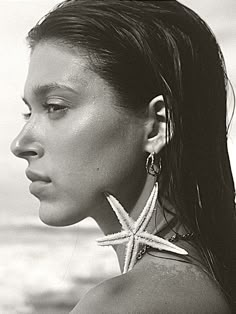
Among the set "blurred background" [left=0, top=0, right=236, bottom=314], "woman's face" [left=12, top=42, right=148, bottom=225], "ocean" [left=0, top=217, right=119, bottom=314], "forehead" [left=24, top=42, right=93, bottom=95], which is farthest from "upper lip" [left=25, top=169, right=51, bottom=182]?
"ocean" [left=0, top=217, right=119, bottom=314]

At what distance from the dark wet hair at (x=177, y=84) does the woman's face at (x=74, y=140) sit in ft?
0.07

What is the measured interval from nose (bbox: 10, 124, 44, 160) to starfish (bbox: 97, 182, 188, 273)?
11cm

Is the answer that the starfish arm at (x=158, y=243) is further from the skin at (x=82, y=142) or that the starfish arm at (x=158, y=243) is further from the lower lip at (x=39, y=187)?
the lower lip at (x=39, y=187)

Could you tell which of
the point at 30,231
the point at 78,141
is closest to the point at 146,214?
the point at 78,141

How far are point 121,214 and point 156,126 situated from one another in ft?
0.39

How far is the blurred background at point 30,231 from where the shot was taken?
3.99 ft

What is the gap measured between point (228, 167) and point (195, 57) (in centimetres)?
15

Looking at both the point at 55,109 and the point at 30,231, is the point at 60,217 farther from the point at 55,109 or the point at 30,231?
the point at 30,231

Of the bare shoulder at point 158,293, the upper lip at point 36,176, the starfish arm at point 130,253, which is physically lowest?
the bare shoulder at point 158,293

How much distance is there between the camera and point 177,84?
0.82 metres

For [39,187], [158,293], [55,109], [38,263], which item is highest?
[55,109]

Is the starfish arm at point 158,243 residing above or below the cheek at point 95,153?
below

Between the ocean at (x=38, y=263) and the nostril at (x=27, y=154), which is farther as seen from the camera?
the ocean at (x=38, y=263)

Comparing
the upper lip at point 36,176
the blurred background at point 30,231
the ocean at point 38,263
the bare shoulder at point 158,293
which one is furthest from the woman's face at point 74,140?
the ocean at point 38,263
